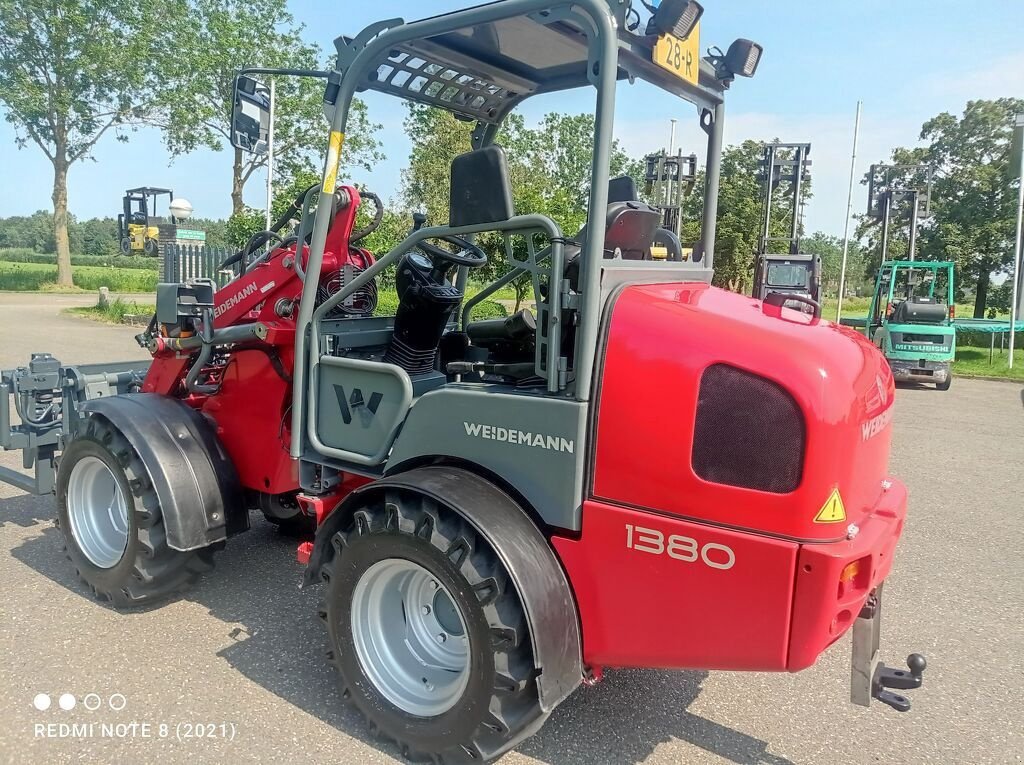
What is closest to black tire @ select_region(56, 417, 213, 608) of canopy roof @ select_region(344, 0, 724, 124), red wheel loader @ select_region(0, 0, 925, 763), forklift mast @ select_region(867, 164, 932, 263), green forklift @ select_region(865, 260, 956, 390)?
red wheel loader @ select_region(0, 0, 925, 763)

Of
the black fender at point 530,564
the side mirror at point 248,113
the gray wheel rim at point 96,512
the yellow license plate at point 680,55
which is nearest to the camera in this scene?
the black fender at point 530,564

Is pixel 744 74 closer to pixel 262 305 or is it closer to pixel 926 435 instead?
pixel 262 305

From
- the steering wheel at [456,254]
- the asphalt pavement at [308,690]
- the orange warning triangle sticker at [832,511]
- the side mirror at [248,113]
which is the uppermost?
the side mirror at [248,113]

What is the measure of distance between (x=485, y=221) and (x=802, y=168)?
15836 mm

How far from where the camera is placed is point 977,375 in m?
15.5

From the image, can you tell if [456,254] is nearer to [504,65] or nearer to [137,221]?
[504,65]

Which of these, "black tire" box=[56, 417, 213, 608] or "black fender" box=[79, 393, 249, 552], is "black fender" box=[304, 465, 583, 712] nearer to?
"black fender" box=[79, 393, 249, 552]

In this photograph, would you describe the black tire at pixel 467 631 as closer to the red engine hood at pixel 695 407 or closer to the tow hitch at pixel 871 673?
the red engine hood at pixel 695 407

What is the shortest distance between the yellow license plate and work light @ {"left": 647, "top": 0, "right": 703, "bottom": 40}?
60 millimetres

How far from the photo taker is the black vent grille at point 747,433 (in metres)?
2.21

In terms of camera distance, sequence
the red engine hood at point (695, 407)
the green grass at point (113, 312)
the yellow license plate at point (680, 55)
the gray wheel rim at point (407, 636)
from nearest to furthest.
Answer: the red engine hood at point (695, 407)
the yellow license plate at point (680, 55)
the gray wheel rim at point (407, 636)
the green grass at point (113, 312)

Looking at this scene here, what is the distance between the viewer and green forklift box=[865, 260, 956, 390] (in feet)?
43.8

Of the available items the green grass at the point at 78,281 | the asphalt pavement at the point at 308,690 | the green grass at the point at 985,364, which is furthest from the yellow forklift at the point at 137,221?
the green grass at the point at 78,281

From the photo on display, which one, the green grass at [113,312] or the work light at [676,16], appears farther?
the green grass at [113,312]
